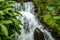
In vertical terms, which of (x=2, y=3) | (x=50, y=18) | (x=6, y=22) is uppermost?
(x=2, y=3)

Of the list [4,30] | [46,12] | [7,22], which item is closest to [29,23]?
[46,12]

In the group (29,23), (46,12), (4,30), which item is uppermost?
(4,30)

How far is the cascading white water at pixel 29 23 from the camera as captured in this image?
6277 millimetres

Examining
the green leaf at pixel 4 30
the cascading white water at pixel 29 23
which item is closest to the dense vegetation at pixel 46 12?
the cascading white water at pixel 29 23

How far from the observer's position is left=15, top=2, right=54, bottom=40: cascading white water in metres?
6.28

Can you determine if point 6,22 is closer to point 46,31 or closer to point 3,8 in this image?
point 3,8

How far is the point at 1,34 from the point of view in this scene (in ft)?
14.2

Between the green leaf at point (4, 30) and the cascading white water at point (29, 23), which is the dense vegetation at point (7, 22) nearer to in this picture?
the green leaf at point (4, 30)

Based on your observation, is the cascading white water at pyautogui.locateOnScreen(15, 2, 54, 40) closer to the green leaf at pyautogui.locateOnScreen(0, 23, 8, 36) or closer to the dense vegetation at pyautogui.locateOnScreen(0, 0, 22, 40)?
the dense vegetation at pyautogui.locateOnScreen(0, 0, 22, 40)

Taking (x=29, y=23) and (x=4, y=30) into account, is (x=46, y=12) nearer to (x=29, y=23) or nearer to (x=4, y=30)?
(x=29, y=23)

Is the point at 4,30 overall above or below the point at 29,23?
above

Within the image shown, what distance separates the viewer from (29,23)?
688cm

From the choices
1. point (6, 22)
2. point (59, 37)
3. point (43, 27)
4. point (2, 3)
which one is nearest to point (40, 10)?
point (43, 27)

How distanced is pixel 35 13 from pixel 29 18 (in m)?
0.60
